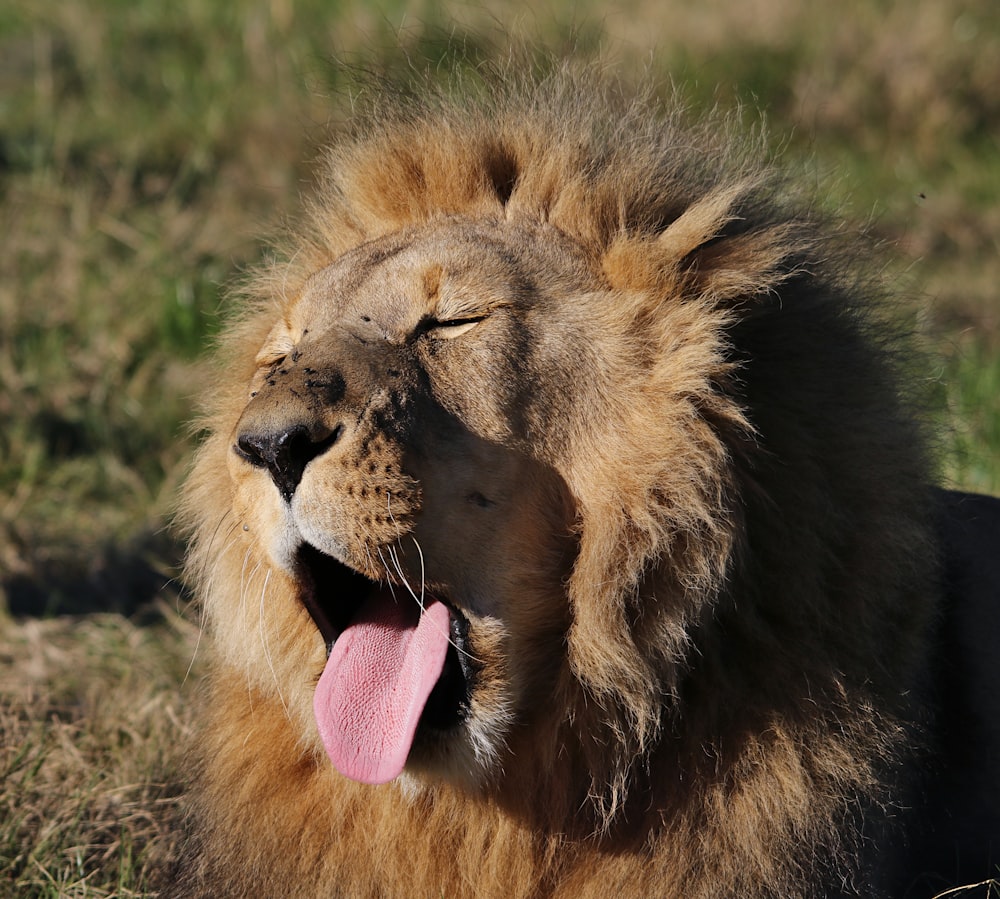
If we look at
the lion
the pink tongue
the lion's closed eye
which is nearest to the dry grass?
the lion

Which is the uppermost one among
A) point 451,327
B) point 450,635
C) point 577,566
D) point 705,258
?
point 705,258

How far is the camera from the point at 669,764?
240cm

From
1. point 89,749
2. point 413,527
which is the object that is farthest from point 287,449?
point 89,749

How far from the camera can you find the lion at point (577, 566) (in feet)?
7.57

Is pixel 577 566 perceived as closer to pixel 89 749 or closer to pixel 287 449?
pixel 287 449

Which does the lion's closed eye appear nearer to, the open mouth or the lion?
the lion

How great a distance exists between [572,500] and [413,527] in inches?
11.6

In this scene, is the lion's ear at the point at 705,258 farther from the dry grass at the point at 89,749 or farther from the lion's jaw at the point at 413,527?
the dry grass at the point at 89,749

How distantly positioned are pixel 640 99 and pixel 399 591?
48.0 inches

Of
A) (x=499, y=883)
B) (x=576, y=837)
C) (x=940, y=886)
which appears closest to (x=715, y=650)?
(x=576, y=837)

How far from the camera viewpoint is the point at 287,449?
218 centimetres

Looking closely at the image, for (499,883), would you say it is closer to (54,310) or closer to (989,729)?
(989,729)

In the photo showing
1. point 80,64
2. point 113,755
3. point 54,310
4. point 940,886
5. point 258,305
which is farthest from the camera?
point 80,64

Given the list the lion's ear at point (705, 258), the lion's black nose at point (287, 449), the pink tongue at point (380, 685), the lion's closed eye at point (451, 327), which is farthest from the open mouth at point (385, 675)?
the lion's ear at point (705, 258)
